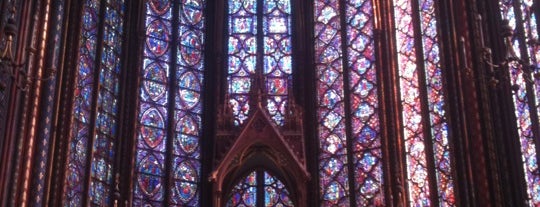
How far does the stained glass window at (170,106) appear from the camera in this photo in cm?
1669

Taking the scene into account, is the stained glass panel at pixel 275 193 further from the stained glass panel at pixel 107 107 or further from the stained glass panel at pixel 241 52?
the stained glass panel at pixel 107 107

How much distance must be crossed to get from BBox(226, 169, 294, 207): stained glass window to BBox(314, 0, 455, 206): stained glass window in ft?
2.35

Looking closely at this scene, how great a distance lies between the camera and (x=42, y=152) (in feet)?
44.7

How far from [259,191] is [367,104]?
7.97ft

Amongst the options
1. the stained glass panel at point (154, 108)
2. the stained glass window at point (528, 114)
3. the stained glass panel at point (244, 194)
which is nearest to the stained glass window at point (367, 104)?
the stained glass panel at point (244, 194)

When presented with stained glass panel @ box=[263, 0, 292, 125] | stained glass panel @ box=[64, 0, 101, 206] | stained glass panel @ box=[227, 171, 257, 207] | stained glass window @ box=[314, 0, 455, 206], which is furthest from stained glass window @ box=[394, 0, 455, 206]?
stained glass panel @ box=[64, 0, 101, 206]

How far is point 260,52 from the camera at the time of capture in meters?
18.2

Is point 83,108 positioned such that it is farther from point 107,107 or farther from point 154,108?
point 154,108

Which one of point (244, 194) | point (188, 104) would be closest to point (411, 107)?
point (244, 194)

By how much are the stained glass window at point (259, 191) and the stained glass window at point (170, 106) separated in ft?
2.31

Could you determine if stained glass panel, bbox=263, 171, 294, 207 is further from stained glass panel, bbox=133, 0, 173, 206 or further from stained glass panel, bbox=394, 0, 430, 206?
stained glass panel, bbox=394, 0, 430, 206

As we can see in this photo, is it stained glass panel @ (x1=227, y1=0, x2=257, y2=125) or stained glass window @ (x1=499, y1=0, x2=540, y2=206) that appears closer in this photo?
stained glass window @ (x1=499, y1=0, x2=540, y2=206)

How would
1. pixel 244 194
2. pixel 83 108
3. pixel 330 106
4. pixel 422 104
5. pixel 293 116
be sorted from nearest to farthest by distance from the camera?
pixel 83 108 < pixel 422 104 < pixel 293 116 < pixel 244 194 < pixel 330 106

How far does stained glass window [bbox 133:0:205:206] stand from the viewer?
54.7ft
